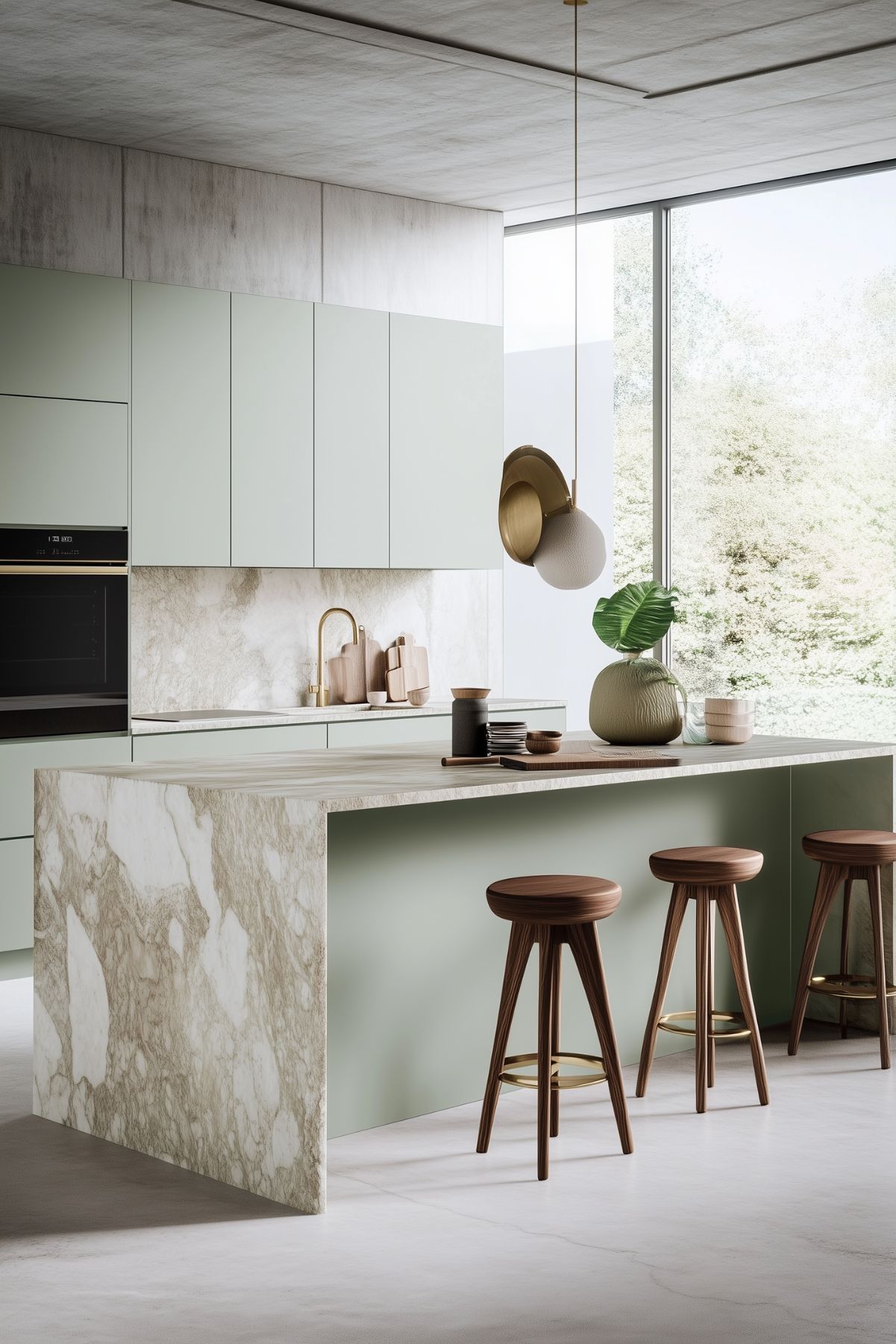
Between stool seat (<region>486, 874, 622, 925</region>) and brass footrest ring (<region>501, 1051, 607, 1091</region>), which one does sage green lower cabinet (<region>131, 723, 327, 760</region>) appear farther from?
stool seat (<region>486, 874, 622, 925</region>)

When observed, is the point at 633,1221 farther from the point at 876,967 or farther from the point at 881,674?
the point at 881,674

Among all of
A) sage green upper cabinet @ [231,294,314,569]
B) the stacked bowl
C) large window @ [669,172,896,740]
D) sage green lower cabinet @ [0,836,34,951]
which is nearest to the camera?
the stacked bowl

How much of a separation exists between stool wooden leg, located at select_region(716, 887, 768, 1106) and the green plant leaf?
2.68 ft

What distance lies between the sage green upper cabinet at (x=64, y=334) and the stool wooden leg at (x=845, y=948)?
10.1ft

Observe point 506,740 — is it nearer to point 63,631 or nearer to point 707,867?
point 707,867

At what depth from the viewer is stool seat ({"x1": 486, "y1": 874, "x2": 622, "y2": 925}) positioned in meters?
3.69

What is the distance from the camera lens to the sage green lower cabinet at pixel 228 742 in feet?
19.8

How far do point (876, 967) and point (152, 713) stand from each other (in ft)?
10.0

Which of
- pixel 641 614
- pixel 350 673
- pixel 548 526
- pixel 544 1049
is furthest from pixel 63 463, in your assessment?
pixel 544 1049

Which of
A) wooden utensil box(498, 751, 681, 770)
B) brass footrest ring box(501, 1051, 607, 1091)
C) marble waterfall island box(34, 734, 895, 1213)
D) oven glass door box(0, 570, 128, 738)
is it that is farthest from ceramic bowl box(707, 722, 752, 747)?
oven glass door box(0, 570, 128, 738)

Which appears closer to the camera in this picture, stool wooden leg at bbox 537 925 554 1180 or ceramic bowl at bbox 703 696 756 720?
stool wooden leg at bbox 537 925 554 1180

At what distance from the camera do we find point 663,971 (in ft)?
14.2

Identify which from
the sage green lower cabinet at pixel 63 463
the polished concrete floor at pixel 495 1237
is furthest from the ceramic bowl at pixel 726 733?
the sage green lower cabinet at pixel 63 463

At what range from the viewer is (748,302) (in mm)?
7445
